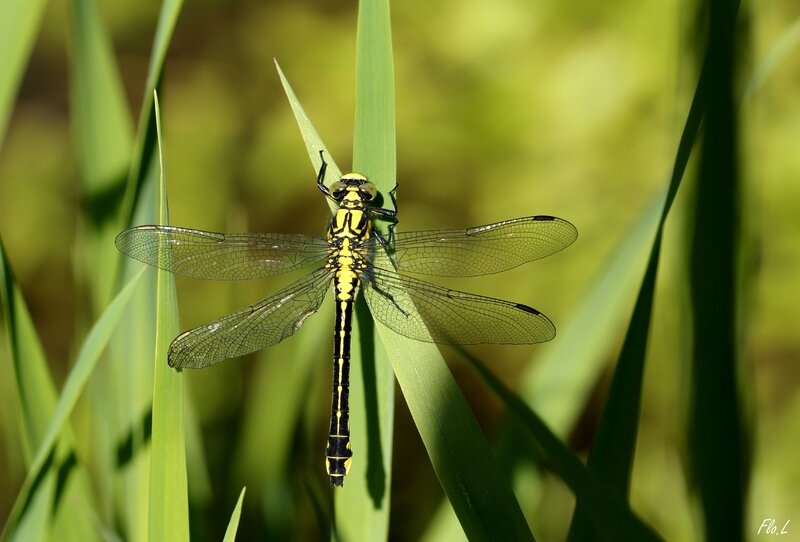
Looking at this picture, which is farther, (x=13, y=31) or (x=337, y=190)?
(x=337, y=190)

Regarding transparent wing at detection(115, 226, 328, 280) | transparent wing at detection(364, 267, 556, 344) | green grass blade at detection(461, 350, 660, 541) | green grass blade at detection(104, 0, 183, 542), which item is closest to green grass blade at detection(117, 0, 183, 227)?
green grass blade at detection(104, 0, 183, 542)

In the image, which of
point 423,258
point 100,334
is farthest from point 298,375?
point 100,334

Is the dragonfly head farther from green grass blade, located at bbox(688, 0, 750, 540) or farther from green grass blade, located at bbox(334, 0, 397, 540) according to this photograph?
green grass blade, located at bbox(688, 0, 750, 540)

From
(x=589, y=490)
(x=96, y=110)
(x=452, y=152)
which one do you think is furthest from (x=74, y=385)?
(x=452, y=152)
